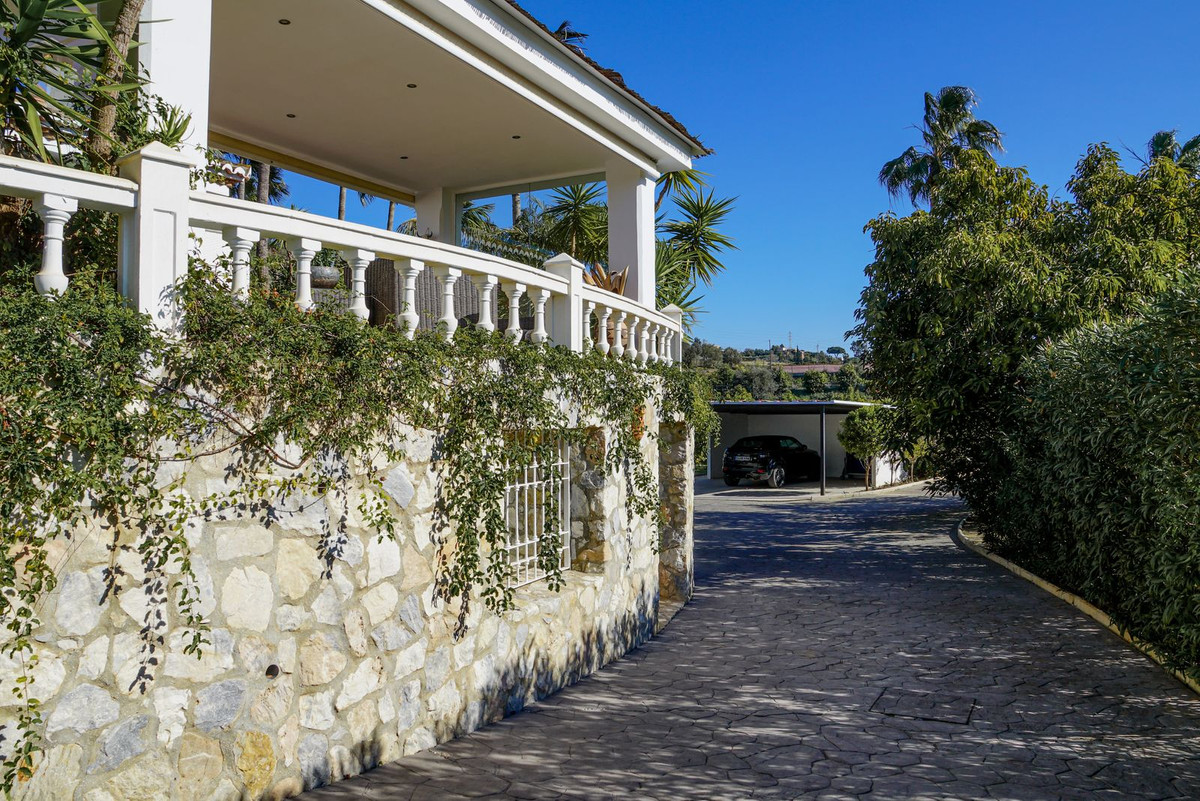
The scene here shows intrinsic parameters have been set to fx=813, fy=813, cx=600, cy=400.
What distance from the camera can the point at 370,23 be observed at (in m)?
6.29

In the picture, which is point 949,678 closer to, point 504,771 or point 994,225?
point 504,771

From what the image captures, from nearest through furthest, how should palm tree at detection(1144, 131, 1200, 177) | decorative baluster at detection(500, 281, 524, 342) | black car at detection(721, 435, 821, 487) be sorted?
decorative baluster at detection(500, 281, 524, 342) → palm tree at detection(1144, 131, 1200, 177) → black car at detection(721, 435, 821, 487)

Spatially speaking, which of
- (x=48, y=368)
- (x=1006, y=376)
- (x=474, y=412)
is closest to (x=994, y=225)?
(x=1006, y=376)

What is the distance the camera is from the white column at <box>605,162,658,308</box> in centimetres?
957

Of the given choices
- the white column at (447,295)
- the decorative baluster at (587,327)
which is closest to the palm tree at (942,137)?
the decorative baluster at (587,327)

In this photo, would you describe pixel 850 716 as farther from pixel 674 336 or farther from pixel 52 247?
pixel 52 247

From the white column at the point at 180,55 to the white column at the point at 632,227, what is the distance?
5.61 m

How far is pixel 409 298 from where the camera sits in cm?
Answer: 467

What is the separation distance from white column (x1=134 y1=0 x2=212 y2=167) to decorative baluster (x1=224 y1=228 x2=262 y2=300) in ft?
2.36

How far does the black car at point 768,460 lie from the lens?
2402 centimetres

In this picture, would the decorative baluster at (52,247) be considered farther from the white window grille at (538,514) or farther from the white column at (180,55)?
the white window grille at (538,514)

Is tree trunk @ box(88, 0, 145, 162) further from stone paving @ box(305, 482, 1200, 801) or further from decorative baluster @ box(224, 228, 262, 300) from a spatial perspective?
stone paving @ box(305, 482, 1200, 801)

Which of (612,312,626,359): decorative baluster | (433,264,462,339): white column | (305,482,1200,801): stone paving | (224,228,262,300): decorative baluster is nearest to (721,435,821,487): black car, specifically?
(305,482,1200,801): stone paving

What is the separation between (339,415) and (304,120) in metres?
5.78
